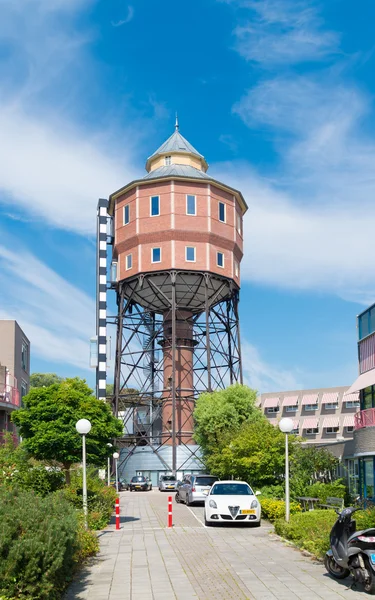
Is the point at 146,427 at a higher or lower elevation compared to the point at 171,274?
lower

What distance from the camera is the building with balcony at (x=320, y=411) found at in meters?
82.2

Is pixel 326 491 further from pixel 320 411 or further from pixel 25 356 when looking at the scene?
pixel 320 411

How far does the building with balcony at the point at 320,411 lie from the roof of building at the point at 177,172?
30004mm

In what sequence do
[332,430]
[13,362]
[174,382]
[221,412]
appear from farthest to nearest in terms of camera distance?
[332,430]
[174,382]
[221,412]
[13,362]

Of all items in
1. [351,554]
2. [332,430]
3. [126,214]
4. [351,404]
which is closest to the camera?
[351,554]

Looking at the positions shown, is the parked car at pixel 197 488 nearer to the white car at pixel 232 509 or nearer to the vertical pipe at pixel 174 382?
the white car at pixel 232 509

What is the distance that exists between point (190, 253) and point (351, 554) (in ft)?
162

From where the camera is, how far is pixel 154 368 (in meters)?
66.6

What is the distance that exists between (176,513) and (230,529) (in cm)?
745

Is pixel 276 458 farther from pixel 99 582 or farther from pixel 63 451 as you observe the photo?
pixel 99 582

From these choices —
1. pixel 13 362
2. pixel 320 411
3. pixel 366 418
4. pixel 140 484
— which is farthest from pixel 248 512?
pixel 320 411

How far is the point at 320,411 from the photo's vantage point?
84812mm

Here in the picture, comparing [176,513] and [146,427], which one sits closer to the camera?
[176,513]

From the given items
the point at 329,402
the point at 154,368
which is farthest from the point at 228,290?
the point at 329,402
